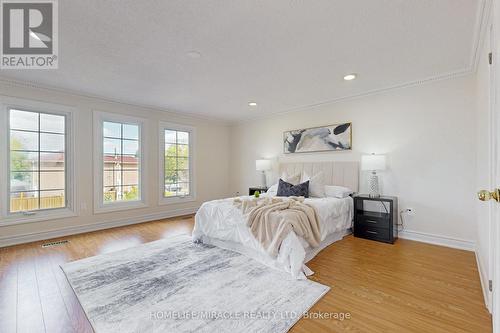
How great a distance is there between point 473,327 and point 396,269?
92cm

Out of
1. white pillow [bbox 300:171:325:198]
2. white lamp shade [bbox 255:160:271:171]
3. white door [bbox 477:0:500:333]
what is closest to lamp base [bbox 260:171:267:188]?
white lamp shade [bbox 255:160:271:171]

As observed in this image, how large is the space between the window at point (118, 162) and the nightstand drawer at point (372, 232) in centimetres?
426

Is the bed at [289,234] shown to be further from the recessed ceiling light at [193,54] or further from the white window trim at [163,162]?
the white window trim at [163,162]

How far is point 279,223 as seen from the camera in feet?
8.52

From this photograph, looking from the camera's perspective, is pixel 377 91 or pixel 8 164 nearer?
pixel 8 164

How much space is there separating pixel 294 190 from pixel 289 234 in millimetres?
1670

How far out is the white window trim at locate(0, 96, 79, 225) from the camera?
3.49 metres

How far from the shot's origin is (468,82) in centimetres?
319

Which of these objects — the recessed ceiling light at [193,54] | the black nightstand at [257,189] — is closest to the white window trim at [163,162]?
the black nightstand at [257,189]

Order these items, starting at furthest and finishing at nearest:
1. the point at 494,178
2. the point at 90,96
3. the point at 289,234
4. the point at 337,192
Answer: the point at 90,96 → the point at 337,192 → the point at 289,234 → the point at 494,178

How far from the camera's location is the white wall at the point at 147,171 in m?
3.74

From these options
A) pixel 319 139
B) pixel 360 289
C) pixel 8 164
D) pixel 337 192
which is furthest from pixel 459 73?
pixel 8 164

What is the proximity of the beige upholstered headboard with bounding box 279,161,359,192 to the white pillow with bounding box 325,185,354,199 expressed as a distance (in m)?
0.23

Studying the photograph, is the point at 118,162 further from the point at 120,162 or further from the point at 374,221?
the point at 374,221
